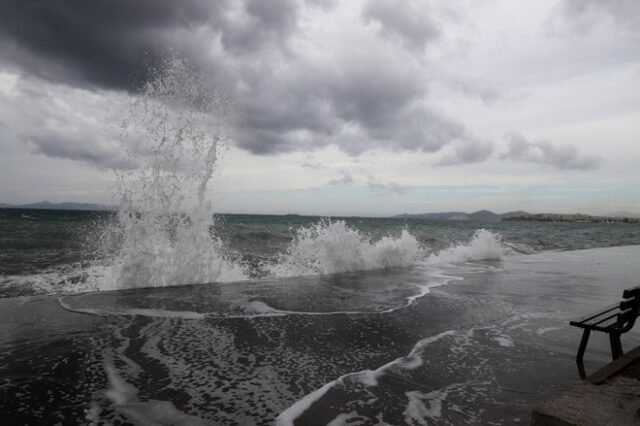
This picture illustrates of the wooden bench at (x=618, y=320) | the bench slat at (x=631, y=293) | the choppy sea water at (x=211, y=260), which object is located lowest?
the choppy sea water at (x=211, y=260)

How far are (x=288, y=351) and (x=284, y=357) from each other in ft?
0.81

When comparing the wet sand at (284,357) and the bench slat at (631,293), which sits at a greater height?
the bench slat at (631,293)

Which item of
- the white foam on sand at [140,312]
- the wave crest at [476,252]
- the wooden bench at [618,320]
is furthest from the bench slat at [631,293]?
the wave crest at [476,252]

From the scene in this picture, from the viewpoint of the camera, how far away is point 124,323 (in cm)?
650

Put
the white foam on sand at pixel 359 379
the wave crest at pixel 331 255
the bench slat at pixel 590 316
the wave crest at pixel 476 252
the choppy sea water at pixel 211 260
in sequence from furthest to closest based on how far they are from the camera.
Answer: the wave crest at pixel 476 252
the wave crest at pixel 331 255
the choppy sea water at pixel 211 260
the bench slat at pixel 590 316
the white foam on sand at pixel 359 379

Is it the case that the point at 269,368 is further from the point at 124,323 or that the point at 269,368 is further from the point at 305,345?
the point at 124,323

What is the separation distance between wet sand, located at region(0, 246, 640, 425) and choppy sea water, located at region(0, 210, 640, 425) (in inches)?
0.9

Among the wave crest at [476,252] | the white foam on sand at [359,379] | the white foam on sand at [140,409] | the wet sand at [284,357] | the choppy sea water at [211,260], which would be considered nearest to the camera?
the white foam on sand at [140,409]

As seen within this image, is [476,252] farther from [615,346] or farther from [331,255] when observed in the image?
[615,346]

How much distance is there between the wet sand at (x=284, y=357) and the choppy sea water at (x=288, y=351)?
22 millimetres

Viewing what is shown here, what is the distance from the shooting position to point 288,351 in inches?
211

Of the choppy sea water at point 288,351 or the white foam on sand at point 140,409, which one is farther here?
the choppy sea water at point 288,351

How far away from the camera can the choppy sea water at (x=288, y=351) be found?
371 cm

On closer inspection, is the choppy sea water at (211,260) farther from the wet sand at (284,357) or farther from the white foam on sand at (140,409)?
the white foam on sand at (140,409)
